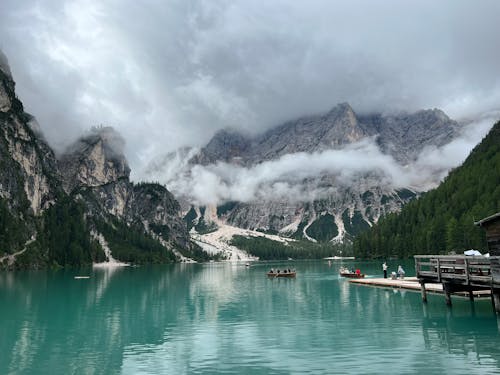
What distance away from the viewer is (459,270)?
56.1 metres

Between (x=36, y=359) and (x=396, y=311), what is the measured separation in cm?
3805

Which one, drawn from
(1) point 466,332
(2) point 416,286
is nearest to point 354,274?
(2) point 416,286

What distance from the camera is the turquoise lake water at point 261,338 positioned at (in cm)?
3152

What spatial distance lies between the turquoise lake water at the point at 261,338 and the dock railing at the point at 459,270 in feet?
11.4

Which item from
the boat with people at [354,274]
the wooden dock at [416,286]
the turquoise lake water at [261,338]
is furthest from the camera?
the boat with people at [354,274]

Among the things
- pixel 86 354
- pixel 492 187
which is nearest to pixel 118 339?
pixel 86 354

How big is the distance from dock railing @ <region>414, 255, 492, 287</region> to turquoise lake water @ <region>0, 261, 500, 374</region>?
3.48m

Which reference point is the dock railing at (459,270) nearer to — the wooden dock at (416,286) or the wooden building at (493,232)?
the wooden building at (493,232)

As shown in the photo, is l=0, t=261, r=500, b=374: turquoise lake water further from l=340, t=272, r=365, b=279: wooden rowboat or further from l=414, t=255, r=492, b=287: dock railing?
l=340, t=272, r=365, b=279: wooden rowboat

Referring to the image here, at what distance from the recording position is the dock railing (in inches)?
1854

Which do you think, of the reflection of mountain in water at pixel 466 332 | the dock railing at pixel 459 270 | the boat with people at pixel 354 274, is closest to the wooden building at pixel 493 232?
the dock railing at pixel 459 270

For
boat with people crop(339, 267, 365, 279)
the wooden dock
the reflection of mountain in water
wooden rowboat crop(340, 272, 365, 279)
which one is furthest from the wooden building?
wooden rowboat crop(340, 272, 365, 279)

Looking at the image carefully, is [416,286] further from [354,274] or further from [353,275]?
[353,275]

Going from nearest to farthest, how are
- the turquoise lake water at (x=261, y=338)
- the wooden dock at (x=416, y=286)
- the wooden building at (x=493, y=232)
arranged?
the turquoise lake water at (x=261, y=338) → the wooden building at (x=493, y=232) → the wooden dock at (x=416, y=286)
